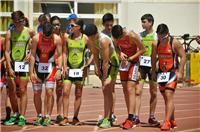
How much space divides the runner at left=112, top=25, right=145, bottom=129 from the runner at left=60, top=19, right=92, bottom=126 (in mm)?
733

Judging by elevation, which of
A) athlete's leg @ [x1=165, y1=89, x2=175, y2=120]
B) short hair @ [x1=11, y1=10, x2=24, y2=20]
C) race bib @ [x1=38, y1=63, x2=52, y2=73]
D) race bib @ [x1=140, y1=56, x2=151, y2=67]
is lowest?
athlete's leg @ [x1=165, y1=89, x2=175, y2=120]

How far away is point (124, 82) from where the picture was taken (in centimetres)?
1080

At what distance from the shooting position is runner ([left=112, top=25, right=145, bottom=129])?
10480 mm

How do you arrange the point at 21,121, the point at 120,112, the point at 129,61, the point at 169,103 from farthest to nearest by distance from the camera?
the point at 120,112
the point at 21,121
the point at 129,61
the point at 169,103

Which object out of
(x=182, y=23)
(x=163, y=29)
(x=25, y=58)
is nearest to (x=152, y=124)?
(x=163, y=29)

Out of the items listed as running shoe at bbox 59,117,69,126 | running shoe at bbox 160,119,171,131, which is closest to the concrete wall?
running shoe at bbox 59,117,69,126

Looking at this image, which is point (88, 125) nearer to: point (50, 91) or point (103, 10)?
point (50, 91)

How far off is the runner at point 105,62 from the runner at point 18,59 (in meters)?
1.29

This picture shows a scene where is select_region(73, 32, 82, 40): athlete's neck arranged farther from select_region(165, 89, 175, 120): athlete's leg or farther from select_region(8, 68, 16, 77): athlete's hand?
select_region(165, 89, 175, 120): athlete's leg

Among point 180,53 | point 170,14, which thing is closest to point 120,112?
point 180,53

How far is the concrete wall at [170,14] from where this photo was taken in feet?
86.9

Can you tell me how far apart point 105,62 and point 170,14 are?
1653 cm

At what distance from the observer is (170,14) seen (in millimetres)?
26641

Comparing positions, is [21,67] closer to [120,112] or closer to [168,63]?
[168,63]
